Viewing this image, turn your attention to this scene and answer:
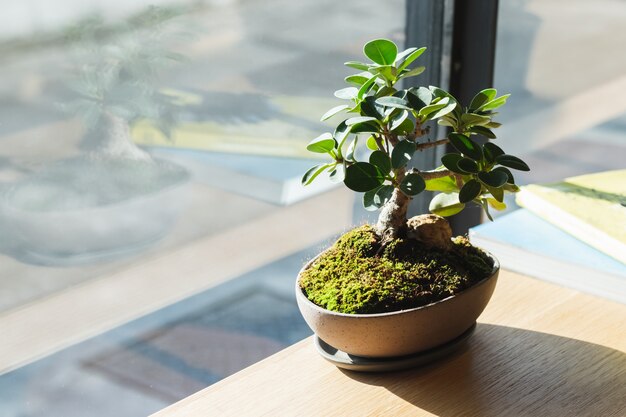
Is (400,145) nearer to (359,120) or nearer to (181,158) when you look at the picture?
(359,120)

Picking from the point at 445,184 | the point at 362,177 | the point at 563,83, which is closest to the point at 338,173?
the point at 362,177

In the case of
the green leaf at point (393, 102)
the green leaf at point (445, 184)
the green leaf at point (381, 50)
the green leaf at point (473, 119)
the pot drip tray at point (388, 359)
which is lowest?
the pot drip tray at point (388, 359)

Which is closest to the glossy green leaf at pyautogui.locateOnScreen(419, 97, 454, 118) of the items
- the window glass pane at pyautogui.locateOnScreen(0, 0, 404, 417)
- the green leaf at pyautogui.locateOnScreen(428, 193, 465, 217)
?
the green leaf at pyautogui.locateOnScreen(428, 193, 465, 217)

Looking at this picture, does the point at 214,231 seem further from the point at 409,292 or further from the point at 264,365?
the point at 409,292

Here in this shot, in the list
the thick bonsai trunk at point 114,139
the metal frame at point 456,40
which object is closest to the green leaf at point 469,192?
the thick bonsai trunk at point 114,139

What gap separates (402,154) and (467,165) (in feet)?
0.20

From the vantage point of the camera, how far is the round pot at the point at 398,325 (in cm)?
74

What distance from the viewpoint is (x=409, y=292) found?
0.74 metres

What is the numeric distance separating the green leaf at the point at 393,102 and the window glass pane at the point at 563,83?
0.69 meters

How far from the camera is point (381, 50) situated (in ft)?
2.53

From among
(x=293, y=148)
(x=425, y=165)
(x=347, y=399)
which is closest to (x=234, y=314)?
(x=293, y=148)

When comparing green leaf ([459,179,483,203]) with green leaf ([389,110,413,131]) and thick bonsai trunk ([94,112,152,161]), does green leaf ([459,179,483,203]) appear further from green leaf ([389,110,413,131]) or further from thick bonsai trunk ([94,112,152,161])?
thick bonsai trunk ([94,112,152,161])

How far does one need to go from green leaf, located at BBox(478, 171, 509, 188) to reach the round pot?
10cm

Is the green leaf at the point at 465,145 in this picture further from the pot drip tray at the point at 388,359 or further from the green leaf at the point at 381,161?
the pot drip tray at the point at 388,359
